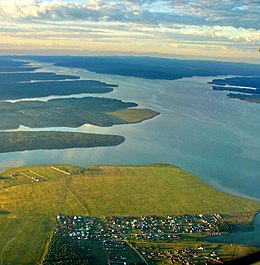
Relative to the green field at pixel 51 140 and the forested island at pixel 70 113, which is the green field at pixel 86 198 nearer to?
the green field at pixel 51 140

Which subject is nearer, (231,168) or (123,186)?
(123,186)

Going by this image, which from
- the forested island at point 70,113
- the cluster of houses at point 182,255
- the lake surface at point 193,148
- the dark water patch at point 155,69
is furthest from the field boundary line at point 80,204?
the dark water patch at point 155,69

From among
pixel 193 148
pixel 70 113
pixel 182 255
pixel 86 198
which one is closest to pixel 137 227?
pixel 182 255

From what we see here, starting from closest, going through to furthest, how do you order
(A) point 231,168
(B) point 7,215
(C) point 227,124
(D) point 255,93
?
(B) point 7,215 < (A) point 231,168 < (C) point 227,124 < (D) point 255,93

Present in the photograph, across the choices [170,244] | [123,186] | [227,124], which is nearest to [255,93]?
[227,124]

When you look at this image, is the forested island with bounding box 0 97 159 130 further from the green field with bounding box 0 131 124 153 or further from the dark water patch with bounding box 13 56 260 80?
the dark water patch with bounding box 13 56 260 80

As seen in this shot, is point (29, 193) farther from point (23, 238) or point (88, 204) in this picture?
point (23, 238)

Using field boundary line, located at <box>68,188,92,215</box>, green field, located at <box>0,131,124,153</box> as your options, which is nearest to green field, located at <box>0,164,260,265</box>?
field boundary line, located at <box>68,188,92,215</box>
